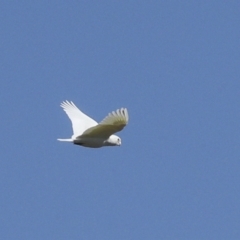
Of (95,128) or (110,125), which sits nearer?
(110,125)

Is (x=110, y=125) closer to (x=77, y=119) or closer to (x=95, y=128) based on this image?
(x=95, y=128)

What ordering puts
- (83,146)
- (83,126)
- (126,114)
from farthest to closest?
(83,126) → (83,146) → (126,114)

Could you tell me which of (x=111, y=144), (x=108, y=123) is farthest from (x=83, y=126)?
(x=108, y=123)

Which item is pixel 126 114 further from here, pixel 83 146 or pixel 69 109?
pixel 69 109

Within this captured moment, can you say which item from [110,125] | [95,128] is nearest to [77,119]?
[95,128]

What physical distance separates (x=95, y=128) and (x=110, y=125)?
796 millimetres

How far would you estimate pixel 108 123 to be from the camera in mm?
28594

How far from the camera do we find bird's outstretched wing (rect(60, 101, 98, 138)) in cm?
3202

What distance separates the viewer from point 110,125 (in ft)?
94.4

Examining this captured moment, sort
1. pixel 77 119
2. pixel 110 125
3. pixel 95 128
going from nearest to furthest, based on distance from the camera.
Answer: pixel 110 125 → pixel 95 128 → pixel 77 119

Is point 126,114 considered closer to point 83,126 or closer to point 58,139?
point 58,139

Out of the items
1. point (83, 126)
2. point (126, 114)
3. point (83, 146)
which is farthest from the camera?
point (83, 126)

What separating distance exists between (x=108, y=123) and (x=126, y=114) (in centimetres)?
89

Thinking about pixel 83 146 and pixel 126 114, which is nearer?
pixel 126 114
